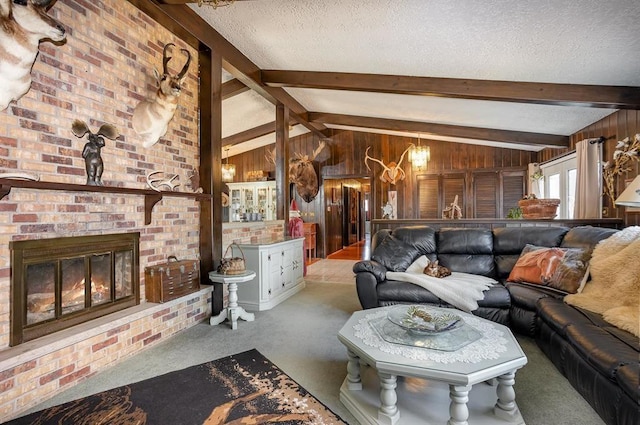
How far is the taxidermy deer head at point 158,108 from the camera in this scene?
2.78 meters

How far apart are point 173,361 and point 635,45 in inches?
177

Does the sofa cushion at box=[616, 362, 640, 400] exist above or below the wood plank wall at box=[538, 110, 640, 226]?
below

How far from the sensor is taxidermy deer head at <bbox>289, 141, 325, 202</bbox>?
7098 mm

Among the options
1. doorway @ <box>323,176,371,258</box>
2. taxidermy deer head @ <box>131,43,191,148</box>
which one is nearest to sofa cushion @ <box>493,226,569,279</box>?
doorway @ <box>323,176,371,258</box>

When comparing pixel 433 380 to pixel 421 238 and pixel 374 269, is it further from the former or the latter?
pixel 421 238

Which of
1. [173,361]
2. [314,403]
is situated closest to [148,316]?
[173,361]

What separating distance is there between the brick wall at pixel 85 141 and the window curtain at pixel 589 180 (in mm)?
5107

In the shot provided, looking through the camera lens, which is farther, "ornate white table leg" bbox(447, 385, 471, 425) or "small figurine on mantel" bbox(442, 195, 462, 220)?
"small figurine on mantel" bbox(442, 195, 462, 220)

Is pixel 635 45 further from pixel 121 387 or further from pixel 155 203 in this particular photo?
pixel 121 387

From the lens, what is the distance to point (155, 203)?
2.88 m

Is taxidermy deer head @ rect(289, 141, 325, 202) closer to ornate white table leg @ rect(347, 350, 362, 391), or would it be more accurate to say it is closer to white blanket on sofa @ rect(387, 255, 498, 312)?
white blanket on sofa @ rect(387, 255, 498, 312)

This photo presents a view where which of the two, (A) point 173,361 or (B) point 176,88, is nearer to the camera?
(A) point 173,361

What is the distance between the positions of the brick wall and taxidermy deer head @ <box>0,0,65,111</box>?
0.10 metres

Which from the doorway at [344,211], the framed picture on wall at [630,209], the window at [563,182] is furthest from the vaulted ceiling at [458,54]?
the doorway at [344,211]
